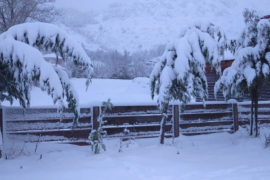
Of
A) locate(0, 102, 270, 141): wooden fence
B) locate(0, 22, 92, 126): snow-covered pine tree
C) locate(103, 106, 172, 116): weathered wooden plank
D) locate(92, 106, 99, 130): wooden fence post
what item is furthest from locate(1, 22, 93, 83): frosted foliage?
locate(103, 106, 172, 116): weathered wooden plank

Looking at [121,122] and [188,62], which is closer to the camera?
[188,62]

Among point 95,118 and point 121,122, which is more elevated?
point 95,118

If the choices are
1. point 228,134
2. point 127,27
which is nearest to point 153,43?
point 127,27

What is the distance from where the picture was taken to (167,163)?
498 centimetres

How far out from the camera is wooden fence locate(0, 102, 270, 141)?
625cm

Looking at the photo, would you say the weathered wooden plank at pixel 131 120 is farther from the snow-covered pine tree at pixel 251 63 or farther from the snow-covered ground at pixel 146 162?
the snow-covered pine tree at pixel 251 63

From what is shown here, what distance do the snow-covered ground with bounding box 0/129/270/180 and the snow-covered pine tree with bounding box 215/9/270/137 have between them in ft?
4.56

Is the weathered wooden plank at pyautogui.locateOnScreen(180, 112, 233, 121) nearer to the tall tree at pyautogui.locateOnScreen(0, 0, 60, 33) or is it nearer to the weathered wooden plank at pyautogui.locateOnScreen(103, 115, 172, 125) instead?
the weathered wooden plank at pyautogui.locateOnScreen(103, 115, 172, 125)

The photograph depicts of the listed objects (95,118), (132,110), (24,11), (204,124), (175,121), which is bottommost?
(204,124)

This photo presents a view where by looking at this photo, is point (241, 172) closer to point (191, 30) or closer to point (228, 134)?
point (191, 30)

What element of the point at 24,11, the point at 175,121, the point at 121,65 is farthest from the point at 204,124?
the point at 121,65

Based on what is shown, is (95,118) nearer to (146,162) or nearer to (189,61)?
(146,162)

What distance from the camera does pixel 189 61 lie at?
5812 mm

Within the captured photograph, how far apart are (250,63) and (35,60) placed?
5337 millimetres
